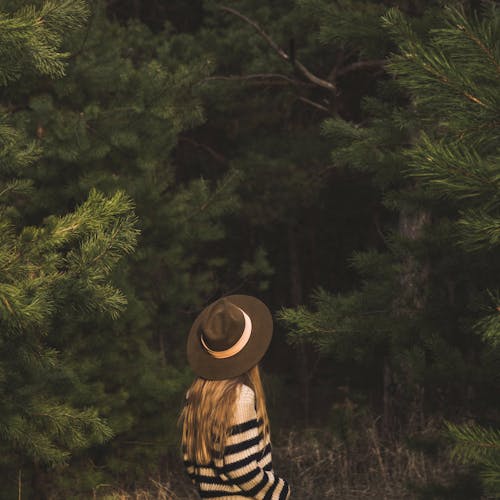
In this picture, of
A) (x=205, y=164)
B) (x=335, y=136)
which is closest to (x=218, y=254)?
(x=205, y=164)

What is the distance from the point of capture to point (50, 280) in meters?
3.66

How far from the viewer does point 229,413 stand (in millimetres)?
3262

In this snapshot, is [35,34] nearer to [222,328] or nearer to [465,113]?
[222,328]

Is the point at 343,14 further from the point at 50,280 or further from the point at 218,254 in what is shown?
the point at 218,254

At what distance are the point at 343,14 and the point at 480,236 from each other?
366 centimetres

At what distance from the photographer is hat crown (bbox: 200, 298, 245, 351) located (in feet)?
11.2

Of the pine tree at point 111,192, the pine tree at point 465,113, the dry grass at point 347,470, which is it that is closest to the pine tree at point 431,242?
the pine tree at point 465,113

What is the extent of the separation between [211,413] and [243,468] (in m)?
0.25

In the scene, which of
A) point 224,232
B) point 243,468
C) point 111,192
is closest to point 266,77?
point 224,232

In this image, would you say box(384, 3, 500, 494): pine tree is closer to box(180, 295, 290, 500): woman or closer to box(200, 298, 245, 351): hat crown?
box(180, 295, 290, 500): woman

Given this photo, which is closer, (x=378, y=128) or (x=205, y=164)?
(x=378, y=128)

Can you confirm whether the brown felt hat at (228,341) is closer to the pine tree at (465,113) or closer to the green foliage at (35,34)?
the pine tree at (465,113)

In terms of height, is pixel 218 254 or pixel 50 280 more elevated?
pixel 50 280

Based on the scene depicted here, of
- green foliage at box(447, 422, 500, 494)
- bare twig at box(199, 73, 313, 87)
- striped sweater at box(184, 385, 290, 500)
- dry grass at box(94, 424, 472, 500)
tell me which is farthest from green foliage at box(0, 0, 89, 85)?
bare twig at box(199, 73, 313, 87)
